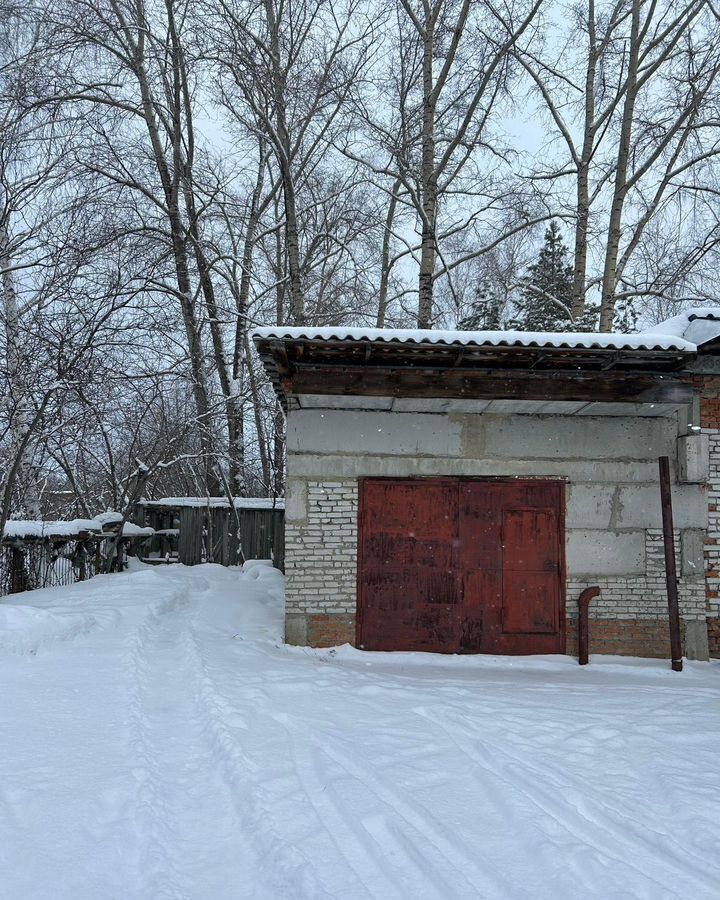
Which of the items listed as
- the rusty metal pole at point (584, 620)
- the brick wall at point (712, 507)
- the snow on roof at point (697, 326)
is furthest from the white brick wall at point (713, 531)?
the rusty metal pole at point (584, 620)

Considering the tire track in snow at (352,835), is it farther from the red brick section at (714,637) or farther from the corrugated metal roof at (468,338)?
the red brick section at (714,637)

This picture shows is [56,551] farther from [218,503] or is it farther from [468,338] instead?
[468,338]

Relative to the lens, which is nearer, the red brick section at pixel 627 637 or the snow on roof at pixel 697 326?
the snow on roof at pixel 697 326

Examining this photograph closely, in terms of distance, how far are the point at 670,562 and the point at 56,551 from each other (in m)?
8.58

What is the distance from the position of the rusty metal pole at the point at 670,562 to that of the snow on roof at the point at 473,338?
4.92 ft

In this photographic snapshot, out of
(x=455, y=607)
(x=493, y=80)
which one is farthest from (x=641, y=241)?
(x=455, y=607)

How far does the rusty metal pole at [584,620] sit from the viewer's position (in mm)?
6918

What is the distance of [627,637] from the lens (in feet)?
23.4

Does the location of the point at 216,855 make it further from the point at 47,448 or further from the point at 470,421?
the point at 47,448

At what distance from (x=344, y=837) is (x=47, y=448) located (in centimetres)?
912

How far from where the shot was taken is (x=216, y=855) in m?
2.79

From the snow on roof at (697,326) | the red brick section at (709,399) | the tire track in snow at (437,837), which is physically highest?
the snow on roof at (697,326)

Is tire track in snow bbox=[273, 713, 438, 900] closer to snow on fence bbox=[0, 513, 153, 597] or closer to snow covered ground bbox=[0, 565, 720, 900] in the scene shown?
snow covered ground bbox=[0, 565, 720, 900]

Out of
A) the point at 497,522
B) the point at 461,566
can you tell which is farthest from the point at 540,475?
the point at 461,566
